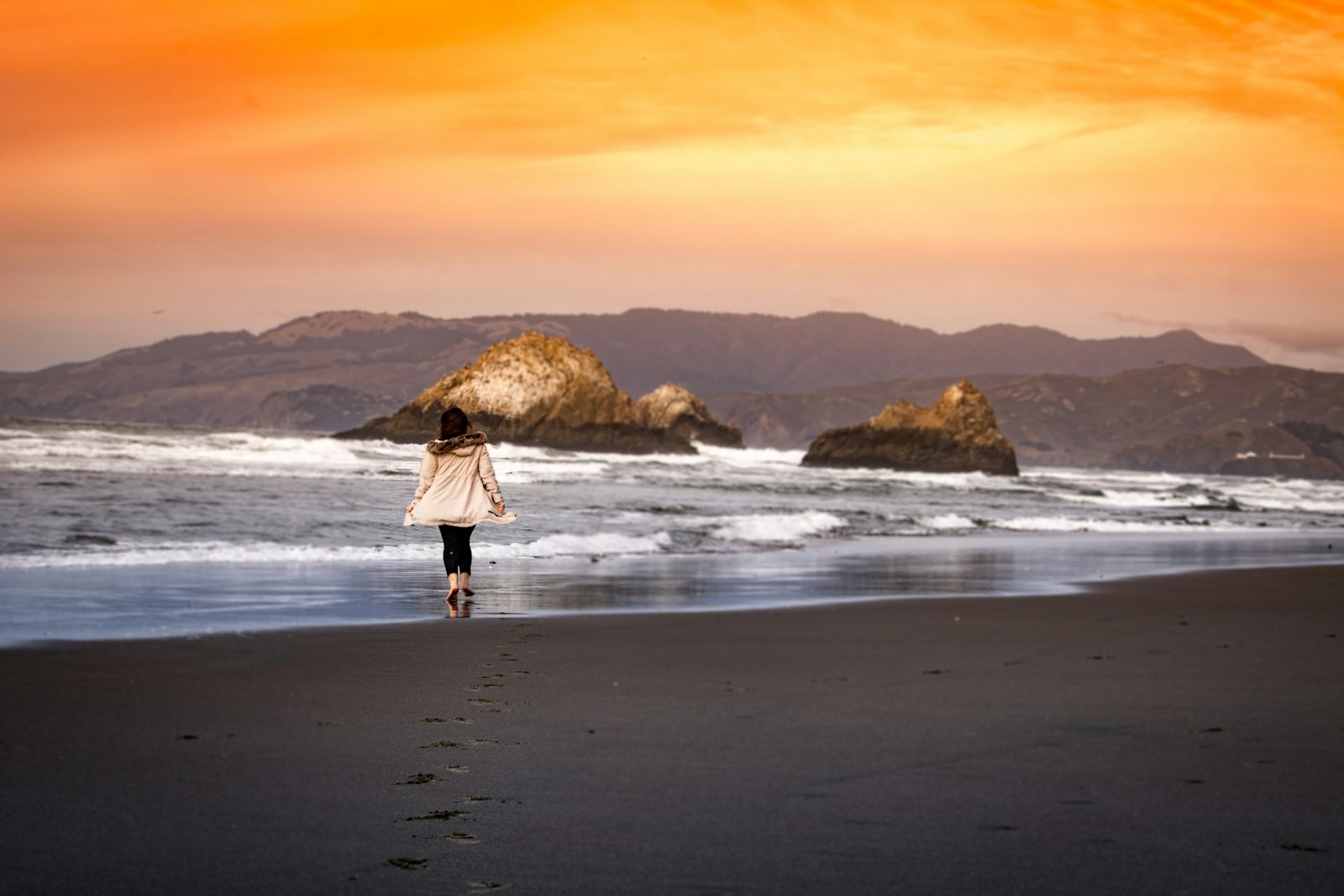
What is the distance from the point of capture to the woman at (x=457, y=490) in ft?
34.4

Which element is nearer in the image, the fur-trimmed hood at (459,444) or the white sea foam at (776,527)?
the fur-trimmed hood at (459,444)

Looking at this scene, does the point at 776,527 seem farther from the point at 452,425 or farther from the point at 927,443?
the point at 927,443

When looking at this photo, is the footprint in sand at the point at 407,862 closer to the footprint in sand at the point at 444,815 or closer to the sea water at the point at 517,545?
the footprint in sand at the point at 444,815

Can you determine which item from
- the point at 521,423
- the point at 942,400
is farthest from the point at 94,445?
the point at 942,400

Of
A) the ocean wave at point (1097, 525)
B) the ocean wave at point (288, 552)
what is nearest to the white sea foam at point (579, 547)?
the ocean wave at point (288, 552)

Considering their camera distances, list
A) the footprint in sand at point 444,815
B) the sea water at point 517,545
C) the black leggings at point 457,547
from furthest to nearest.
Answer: the black leggings at point 457,547
the sea water at point 517,545
the footprint in sand at point 444,815

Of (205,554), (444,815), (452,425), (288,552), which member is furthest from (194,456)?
(444,815)

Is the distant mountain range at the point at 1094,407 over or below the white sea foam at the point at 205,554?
over

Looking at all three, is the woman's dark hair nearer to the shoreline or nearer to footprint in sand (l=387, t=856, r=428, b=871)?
the shoreline

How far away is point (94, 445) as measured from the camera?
40375mm

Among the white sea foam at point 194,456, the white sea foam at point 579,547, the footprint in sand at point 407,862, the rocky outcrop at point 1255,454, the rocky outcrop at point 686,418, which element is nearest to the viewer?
the footprint in sand at point 407,862

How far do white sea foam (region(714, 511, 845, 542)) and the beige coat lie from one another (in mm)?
8863

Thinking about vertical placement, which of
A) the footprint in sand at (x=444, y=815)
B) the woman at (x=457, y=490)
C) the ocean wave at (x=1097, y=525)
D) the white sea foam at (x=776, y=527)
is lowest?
the ocean wave at (x=1097, y=525)

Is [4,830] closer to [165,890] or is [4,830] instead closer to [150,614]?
[165,890]
